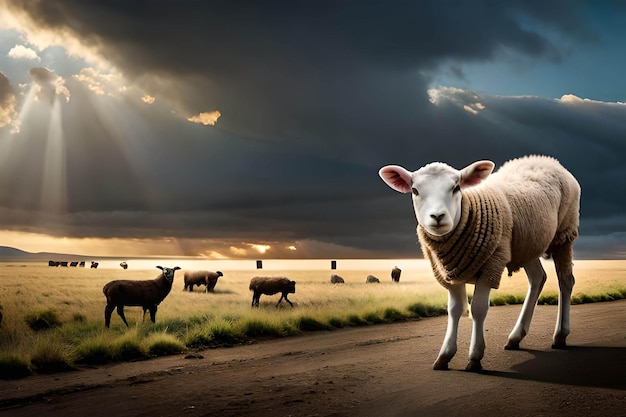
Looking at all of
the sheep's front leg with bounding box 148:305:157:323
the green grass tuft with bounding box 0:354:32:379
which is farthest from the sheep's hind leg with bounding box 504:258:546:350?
the sheep's front leg with bounding box 148:305:157:323

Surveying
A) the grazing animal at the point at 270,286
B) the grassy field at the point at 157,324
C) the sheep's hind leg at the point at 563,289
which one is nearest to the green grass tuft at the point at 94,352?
the grassy field at the point at 157,324

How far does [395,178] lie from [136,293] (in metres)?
8.99

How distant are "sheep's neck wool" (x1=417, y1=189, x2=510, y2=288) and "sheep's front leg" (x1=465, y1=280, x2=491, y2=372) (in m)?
0.13

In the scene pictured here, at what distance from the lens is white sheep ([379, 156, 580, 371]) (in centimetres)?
672

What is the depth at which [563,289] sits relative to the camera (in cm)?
949

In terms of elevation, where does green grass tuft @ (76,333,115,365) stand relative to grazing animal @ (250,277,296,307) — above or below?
below

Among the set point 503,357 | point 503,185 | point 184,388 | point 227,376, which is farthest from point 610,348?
point 184,388

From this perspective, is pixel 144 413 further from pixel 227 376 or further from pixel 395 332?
pixel 395 332

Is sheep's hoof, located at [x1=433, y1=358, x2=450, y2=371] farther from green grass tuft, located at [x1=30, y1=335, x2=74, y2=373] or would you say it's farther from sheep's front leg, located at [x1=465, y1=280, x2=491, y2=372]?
green grass tuft, located at [x1=30, y1=335, x2=74, y2=373]

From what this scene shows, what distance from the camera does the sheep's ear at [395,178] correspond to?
6991 mm

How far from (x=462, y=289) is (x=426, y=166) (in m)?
1.76

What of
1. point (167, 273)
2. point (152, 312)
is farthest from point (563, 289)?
point (167, 273)

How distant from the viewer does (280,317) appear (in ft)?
43.9

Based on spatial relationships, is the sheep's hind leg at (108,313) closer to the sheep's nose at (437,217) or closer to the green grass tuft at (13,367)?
the green grass tuft at (13,367)
